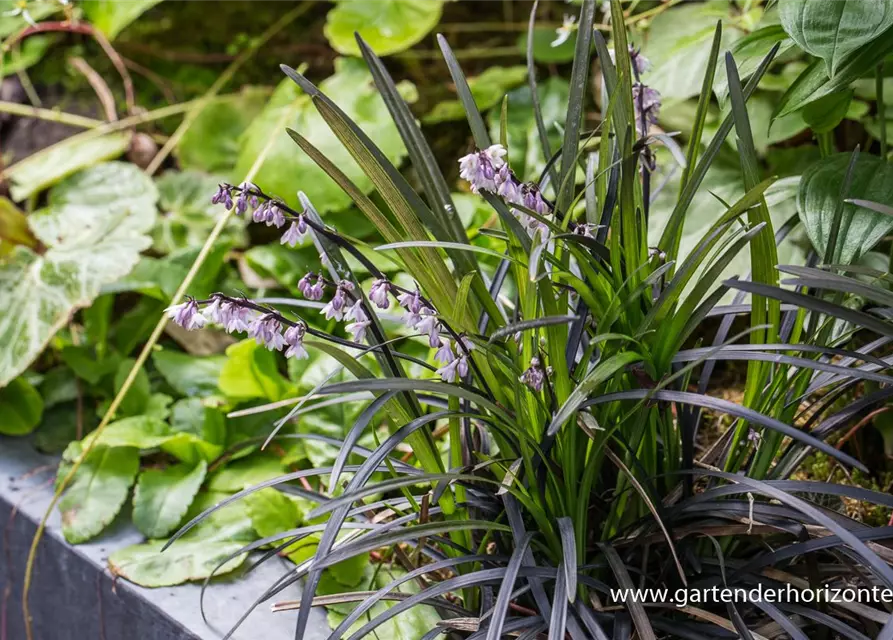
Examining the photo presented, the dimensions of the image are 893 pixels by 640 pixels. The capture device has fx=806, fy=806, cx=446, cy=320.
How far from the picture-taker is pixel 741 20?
114 centimetres

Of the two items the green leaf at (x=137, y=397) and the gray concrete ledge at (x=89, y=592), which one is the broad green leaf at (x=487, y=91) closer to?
the green leaf at (x=137, y=397)

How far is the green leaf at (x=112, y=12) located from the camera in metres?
1.56

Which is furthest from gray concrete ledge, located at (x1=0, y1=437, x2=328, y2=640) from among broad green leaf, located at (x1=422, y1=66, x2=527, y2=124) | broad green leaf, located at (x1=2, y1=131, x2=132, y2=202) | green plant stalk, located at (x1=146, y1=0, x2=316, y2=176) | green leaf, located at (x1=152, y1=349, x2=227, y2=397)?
broad green leaf, located at (x1=422, y1=66, x2=527, y2=124)

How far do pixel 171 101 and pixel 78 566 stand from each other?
119 centimetres

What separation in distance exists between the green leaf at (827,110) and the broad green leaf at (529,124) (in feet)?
1.68

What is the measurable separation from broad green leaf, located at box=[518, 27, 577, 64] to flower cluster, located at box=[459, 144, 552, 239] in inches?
38.0

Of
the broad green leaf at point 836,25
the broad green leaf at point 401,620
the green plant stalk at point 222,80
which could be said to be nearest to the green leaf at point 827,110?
the broad green leaf at point 836,25

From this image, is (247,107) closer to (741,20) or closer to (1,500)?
(1,500)

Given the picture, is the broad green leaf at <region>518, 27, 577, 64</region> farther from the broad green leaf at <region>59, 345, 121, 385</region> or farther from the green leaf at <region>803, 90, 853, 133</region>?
the broad green leaf at <region>59, 345, 121, 385</region>

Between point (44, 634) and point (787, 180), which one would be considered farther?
point (44, 634)

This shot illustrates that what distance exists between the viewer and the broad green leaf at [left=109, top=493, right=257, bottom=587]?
981 millimetres

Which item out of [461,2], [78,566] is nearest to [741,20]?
[461,2]

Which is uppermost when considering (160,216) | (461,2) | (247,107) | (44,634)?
(461,2)

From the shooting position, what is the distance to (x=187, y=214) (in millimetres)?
1579
